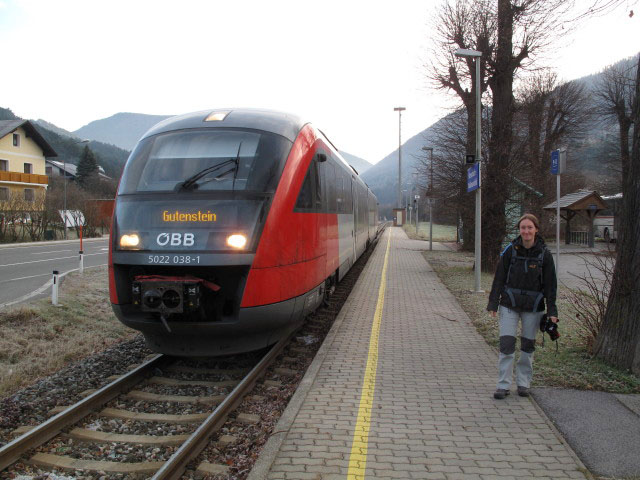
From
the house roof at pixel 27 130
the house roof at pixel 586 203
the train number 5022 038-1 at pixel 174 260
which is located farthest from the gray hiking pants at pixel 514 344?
the house roof at pixel 27 130

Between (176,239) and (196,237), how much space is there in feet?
0.72

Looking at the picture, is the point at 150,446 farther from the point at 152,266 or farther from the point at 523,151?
the point at 523,151

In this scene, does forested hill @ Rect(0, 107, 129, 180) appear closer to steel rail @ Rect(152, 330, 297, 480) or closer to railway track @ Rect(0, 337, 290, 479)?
railway track @ Rect(0, 337, 290, 479)

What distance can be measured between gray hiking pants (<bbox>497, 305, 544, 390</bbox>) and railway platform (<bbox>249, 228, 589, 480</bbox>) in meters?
0.21

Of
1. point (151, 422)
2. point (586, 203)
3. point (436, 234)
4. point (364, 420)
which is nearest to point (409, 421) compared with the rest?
point (364, 420)

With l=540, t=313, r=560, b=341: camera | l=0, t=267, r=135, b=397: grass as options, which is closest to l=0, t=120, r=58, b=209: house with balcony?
l=0, t=267, r=135, b=397: grass

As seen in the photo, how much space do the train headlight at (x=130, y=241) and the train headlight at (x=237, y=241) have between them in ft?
3.44

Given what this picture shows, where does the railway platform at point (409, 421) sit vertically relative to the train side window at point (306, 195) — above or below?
below

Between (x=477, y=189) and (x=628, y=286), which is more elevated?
Answer: (x=477, y=189)

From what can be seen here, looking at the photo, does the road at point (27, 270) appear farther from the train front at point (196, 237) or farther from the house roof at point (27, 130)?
the house roof at point (27, 130)

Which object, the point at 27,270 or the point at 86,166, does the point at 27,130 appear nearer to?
the point at 86,166

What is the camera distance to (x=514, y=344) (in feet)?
15.8

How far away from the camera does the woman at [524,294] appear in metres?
4.78

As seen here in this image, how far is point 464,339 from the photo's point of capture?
7.31 meters
